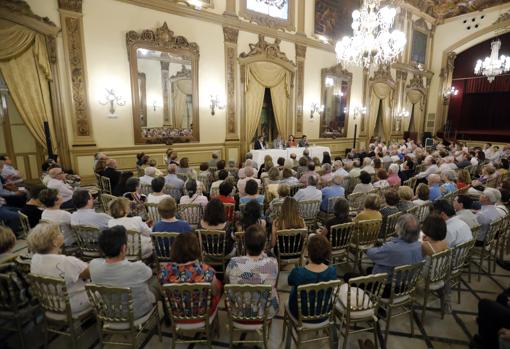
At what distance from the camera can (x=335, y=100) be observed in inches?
463

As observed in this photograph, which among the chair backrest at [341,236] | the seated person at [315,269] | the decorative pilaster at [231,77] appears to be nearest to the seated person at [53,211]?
the seated person at [315,269]

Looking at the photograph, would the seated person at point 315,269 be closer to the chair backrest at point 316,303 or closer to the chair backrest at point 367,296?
the chair backrest at point 316,303

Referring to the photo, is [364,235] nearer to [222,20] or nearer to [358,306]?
[358,306]

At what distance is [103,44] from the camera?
6.47m

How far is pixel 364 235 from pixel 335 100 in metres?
9.66

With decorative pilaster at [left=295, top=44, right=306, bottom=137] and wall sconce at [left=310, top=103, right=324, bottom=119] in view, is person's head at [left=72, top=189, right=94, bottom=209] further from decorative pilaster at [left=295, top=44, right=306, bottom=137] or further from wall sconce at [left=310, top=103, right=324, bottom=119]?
wall sconce at [left=310, top=103, right=324, bottom=119]

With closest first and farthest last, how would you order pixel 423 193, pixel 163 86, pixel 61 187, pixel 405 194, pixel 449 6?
pixel 405 194 → pixel 423 193 → pixel 61 187 → pixel 163 86 → pixel 449 6

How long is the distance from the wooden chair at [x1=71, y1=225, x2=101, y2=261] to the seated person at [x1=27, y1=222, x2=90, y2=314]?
2.29 ft

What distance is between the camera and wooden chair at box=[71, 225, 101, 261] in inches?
109

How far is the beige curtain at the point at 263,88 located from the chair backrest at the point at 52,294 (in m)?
7.57

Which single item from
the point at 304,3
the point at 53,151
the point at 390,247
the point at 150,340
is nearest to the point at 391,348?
the point at 390,247

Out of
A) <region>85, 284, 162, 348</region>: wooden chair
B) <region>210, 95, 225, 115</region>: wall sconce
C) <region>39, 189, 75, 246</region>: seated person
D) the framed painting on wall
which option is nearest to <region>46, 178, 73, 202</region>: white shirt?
<region>39, 189, 75, 246</region>: seated person

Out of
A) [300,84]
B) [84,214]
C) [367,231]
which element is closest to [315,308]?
[367,231]

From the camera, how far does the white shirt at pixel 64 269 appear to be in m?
2.00
